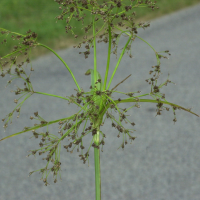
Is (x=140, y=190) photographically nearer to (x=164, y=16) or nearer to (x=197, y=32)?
(x=197, y=32)

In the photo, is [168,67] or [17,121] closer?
[17,121]

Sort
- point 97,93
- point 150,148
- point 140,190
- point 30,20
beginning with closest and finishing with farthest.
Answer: point 97,93 < point 140,190 < point 150,148 < point 30,20

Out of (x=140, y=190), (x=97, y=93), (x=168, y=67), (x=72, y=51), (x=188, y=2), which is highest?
(x=188, y=2)

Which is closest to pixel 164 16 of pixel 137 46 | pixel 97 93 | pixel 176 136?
pixel 137 46

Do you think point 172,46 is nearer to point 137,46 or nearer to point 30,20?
point 137,46

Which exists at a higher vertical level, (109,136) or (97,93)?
(109,136)

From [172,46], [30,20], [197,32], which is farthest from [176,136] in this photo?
[30,20]

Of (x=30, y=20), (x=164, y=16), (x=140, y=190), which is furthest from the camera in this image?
(x=164, y=16)
